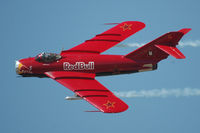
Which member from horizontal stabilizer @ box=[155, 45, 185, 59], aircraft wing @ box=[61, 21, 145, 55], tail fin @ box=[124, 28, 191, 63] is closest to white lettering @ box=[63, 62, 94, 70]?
aircraft wing @ box=[61, 21, 145, 55]

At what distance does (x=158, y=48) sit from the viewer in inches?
2093

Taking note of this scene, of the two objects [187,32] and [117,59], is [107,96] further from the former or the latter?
[187,32]

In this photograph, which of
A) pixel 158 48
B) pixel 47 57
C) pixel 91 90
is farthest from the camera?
pixel 47 57

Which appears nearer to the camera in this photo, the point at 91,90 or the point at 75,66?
the point at 91,90

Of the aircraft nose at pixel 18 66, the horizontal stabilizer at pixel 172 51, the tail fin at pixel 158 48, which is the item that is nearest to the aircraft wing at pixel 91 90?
the aircraft nose at pixel 18 66

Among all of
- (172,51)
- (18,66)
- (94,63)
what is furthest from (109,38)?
(18,66)

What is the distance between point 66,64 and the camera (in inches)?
2087

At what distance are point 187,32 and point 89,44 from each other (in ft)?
29.9

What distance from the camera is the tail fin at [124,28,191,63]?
5284 cm

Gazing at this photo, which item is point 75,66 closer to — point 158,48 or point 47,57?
point 47,57

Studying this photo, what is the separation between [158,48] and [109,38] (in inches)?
246

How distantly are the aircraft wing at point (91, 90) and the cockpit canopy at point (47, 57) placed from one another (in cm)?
124

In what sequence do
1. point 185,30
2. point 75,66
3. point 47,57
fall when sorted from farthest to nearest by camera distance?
1. point 185,30
2. point 47,57
3. point 75,66

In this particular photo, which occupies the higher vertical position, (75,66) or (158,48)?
(158,48)
